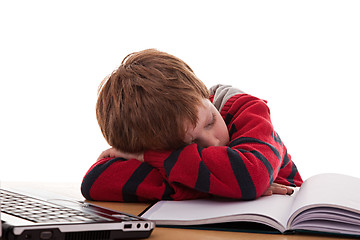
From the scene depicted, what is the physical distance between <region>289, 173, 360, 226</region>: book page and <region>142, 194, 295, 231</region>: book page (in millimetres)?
27

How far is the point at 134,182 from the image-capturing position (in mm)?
955

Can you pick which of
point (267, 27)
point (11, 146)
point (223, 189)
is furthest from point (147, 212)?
point (11, 146)

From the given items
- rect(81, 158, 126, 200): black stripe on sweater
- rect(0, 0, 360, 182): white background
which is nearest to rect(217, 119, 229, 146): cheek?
rect(81, 158, 126, 200): black stripe on sweater

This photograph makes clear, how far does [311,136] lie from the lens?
245 centimetres

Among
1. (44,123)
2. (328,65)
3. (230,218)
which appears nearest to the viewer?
(230,218)

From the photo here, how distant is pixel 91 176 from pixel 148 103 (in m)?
0.20

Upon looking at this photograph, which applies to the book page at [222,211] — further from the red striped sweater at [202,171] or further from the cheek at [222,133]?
the cheek at [222,133]

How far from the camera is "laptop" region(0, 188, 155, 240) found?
0.51m

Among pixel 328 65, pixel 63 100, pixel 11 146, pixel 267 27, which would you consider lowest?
pixel 11 146

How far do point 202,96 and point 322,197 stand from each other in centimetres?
37

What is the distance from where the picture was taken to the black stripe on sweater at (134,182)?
950mm

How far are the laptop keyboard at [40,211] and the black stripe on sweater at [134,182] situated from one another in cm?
27

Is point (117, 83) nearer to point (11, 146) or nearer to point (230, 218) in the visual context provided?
point (230, 218)

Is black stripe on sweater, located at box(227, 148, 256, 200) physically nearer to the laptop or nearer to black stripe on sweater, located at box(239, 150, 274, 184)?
black stripe on sweater, located at box(239, 150, 274, 184)
